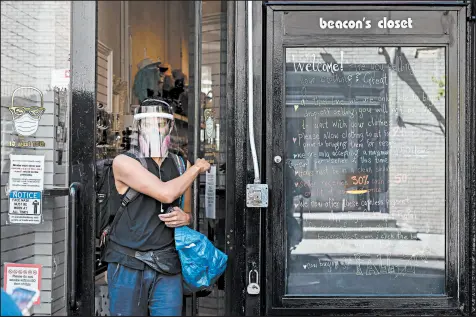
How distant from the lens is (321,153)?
14.2ft

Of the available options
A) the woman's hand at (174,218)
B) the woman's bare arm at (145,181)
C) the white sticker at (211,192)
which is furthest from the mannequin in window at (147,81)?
the woman's hand at (174,218)

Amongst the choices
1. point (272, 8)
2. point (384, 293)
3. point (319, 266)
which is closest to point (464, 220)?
point (384, 293)

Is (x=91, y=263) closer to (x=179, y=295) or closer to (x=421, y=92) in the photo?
(x=179, y=295)

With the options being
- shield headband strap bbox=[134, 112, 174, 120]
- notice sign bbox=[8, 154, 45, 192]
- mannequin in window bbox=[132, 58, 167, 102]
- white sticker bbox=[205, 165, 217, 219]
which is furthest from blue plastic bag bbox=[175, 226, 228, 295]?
mannequin in window bbox=[132, 58, 167, 102]

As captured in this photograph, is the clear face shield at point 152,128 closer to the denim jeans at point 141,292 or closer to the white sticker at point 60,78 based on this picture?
the white sticker at point 60,78

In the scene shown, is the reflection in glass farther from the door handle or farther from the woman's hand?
the door handle

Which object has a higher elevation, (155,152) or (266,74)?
(266,74)

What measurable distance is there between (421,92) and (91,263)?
2471 millimetres

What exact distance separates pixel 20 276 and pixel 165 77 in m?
2.73

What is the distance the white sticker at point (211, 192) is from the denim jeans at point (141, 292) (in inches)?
41.3

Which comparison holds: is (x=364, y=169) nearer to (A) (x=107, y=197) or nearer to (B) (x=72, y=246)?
(A) (x=107, y=197)

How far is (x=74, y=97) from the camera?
13.9 feet

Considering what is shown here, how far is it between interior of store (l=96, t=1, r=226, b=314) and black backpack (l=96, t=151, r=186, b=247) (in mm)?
269

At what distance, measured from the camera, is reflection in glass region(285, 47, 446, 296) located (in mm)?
4344
